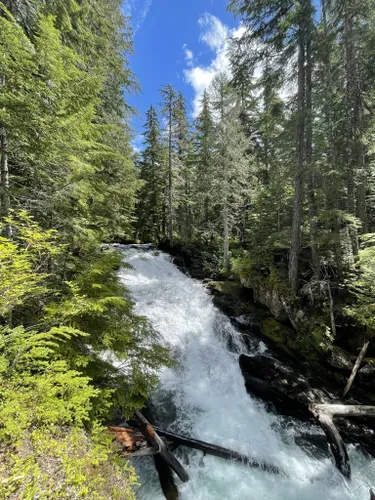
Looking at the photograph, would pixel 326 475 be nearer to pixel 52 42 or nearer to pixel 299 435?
pixel 299 435

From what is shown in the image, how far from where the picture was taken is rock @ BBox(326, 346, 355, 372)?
24.3 feet

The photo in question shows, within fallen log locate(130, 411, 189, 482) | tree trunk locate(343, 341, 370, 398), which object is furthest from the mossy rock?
fallen log locate(130, 411, 189, 482)

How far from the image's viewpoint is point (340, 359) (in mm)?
7531

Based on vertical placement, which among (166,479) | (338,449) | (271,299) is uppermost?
(271,299)

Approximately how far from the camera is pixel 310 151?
9914 millimetres

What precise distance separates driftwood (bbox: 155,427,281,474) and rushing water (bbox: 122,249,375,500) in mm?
110

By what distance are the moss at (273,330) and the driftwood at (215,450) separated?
14.2 feet

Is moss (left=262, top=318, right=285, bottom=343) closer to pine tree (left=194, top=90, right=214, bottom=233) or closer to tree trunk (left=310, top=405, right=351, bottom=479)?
tree trunk (left=310, top=405, right=351, bottom=479)

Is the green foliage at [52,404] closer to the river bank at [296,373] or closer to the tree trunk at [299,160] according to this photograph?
the river bank at [296,373]

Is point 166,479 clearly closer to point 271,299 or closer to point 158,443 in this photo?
point 158,443

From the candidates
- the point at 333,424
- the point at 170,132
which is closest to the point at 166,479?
the point at 333,424

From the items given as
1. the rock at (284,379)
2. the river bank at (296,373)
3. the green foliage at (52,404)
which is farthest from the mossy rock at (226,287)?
the green foliage at (52,404)

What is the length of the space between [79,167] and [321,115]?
9934 millimetres

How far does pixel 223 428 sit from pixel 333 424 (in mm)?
2508
